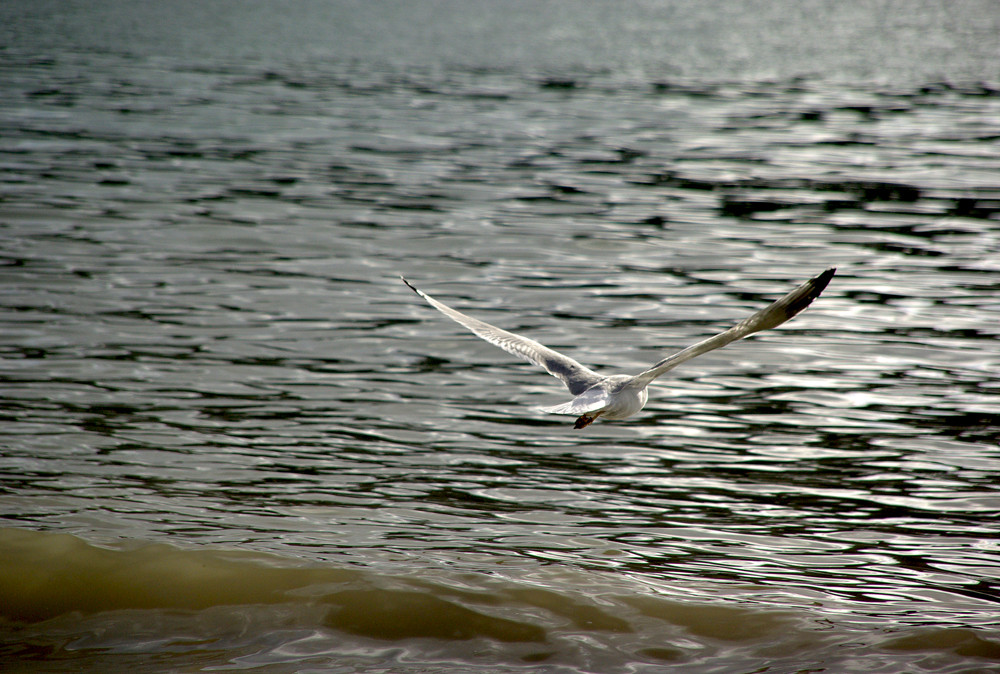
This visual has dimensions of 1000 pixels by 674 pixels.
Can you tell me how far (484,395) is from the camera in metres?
10.3

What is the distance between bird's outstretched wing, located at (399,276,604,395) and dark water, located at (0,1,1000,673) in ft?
3.66

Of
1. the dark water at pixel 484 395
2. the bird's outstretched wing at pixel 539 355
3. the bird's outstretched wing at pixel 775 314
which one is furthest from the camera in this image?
the bird's outstretched wing at pixel 539 355

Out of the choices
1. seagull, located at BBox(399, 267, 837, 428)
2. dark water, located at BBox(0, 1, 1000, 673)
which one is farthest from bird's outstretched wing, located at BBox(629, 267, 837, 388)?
dark water, located at BBox(0, 1, 1000, 673)

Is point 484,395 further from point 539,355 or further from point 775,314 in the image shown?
point 775,314

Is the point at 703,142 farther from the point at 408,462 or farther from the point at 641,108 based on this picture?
the point at 408,462

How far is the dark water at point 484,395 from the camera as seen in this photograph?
688 cm

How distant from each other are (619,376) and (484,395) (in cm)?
351

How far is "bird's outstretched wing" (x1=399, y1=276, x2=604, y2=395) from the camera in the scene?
738 centimetres

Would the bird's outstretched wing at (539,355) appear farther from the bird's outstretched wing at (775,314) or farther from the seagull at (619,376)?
the bird's outstretched wing at (775,314)

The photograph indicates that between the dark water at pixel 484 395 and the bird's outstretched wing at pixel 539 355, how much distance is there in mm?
1115

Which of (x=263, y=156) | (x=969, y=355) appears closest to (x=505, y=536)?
(x=969, y=355)

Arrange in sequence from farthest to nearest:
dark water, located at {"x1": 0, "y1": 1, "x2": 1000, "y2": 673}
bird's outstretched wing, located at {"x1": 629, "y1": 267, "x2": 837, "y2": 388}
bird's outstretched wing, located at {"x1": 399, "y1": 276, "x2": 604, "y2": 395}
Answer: bird's outstretched wing, located at {"x1": 399, "y1": 276, "x2": 604, "y2": 395}
dark water, located at {"x1": 0, "y1": 1, "x2": 1000, "y2": 673}
bird's outstretched wing, located at {"x1": 629, "y1": 267, "x2": 837, "y2": 388}

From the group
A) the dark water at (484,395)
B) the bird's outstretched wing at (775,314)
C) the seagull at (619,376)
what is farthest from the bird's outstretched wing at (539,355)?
the bird's outstretched wing at (775,314)

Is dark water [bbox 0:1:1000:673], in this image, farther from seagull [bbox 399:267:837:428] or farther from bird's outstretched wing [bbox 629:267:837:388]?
bird's outstretched wing [bbox 629:267:837:388]
